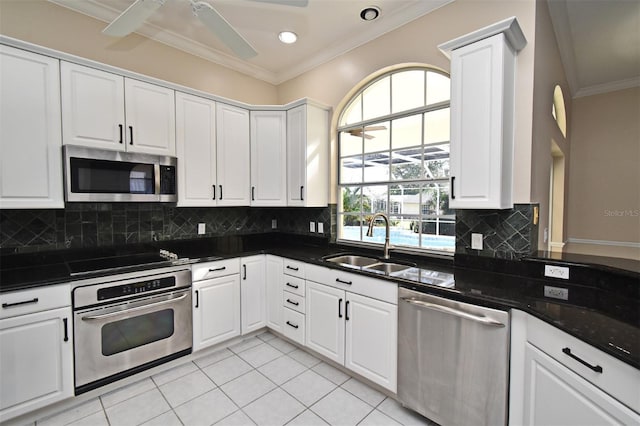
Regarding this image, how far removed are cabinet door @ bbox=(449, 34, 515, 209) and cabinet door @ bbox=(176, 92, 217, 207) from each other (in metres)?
2.30

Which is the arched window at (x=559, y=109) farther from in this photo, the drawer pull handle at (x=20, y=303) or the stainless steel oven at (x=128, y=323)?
the drawer pull handle at (x=20, y=303)

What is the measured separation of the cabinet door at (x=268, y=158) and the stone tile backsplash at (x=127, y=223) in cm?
47

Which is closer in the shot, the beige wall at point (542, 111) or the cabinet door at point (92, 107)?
the beige wall at point (542, 111)

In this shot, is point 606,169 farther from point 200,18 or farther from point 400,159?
point 200,18

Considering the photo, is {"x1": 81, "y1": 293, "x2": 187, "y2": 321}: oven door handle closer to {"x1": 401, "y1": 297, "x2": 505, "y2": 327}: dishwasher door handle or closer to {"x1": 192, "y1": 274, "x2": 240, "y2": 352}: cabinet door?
{"x1": 192, "y1": 274, "x2": 240, "y2": 352}: cabinet door

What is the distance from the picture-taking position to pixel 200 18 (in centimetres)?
187

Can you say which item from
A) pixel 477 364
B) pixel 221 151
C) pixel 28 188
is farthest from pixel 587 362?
pixel 28 188

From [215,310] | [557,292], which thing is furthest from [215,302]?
[557,292]

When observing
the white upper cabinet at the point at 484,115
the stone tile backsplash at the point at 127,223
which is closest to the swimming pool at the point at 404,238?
the stone tile backsplash at the point at 127,223

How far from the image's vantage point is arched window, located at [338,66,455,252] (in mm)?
2496

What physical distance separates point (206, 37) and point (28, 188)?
2.09m

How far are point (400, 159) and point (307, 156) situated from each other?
0.98 metres

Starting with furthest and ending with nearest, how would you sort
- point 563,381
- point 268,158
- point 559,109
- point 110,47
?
point 559,109
point 268,158
point 110,47
point 563,381

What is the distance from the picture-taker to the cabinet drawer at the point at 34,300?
1695 millimetres
